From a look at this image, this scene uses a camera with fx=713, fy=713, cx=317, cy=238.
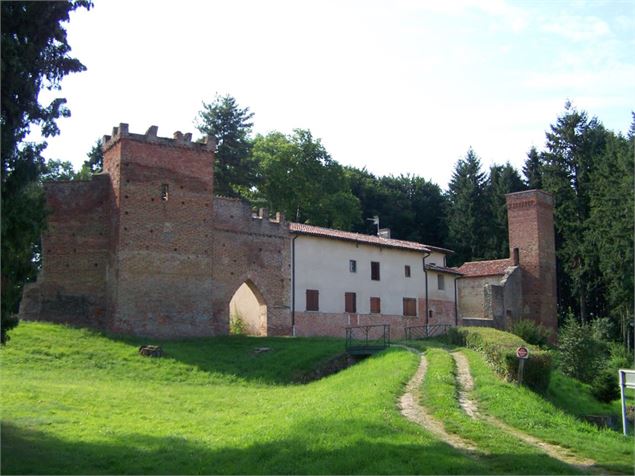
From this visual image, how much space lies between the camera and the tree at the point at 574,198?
5278cm

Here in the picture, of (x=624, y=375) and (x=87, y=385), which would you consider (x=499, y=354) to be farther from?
(x=87, y=385)

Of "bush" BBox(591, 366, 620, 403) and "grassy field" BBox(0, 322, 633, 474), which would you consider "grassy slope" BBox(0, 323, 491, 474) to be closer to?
"grassy field" BBox(0, 322, 633, 474)

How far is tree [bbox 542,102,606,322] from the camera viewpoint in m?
52.8

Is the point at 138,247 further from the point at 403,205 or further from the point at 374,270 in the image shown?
the point at 403,205

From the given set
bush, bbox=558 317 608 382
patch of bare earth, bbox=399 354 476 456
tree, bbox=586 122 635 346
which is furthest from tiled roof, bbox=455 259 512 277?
patch of bare earth, bbox=399 354 476 456

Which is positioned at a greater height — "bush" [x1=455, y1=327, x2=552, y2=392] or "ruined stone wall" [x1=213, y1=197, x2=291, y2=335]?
"ruined stone wall" [x1=213, y1=197, x2=291, y2=335]

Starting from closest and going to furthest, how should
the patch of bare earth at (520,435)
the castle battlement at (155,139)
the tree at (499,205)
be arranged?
the patch of bare earth at (520,435)
the castle battlement at (155,139)
the tree at (499,205)

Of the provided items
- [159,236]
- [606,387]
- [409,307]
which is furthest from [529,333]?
[159,236]

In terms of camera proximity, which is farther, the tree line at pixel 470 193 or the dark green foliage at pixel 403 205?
the dark green foliage at pixel 403 205

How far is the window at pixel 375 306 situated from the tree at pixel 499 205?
23653mm

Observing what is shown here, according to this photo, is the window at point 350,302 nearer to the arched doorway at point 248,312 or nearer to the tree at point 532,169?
the arched doorway at point 248,312

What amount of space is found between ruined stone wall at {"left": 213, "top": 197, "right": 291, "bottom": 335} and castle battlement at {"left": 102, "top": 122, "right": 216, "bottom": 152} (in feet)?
9.57

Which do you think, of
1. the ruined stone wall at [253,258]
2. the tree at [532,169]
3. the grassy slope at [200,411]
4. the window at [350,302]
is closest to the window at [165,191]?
the ruined stone wall at [253,258]

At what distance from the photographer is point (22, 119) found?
14.2 m
